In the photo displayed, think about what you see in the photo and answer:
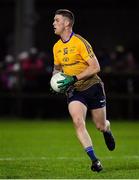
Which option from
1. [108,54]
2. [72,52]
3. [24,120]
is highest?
[72,52]

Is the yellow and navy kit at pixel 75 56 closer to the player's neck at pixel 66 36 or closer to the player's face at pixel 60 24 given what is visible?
the player's neck at pixel 66 36

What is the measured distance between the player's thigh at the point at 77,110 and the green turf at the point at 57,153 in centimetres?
75

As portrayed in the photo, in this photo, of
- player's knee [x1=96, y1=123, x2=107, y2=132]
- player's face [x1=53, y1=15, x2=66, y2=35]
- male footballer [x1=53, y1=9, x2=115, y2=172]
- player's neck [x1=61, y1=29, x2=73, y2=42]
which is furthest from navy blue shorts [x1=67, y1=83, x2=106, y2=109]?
player's face [x1=53, y1=15, x2=66, y2=35]

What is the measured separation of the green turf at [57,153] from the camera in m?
12.1

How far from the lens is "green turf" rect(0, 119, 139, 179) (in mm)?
12086

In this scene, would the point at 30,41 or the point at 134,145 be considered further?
the point at 30,41

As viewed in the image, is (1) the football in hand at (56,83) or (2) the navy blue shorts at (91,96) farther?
(2) the navy blue shorts at (91,96)

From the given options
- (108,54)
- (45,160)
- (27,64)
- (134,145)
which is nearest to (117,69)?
(108,54)

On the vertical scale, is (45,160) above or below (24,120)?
above

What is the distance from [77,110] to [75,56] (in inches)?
31.1

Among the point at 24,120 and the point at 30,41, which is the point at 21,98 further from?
the point at 30,41

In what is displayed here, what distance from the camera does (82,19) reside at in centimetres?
3591

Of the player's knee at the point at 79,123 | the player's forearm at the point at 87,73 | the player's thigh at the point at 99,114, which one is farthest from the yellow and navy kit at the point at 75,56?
the player's knee at the point at 79,123

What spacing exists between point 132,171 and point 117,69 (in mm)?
13757
